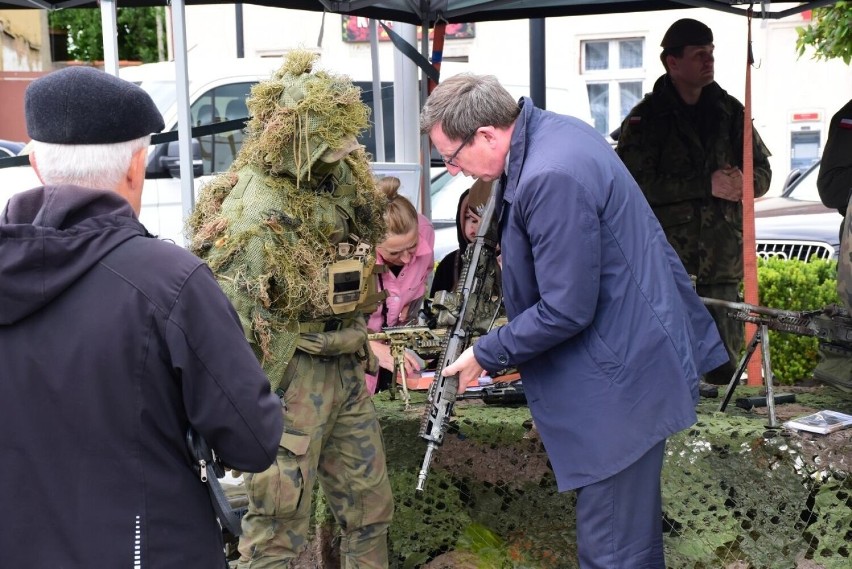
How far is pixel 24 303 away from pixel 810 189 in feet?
33.5

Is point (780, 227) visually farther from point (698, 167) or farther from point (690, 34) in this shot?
point (690, 34)

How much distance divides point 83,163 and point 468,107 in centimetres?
124

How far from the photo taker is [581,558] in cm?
292

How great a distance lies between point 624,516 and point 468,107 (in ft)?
4.01

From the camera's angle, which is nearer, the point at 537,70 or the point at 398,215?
the point at 398,215

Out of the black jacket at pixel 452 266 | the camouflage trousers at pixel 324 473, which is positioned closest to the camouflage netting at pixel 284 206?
the camouflage trousers at pixel 324 473

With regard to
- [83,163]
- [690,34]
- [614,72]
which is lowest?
[83,163]

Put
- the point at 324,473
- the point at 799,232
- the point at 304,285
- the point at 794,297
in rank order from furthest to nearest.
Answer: the point at 799,232
the point at 794,297
the point at 324,473
the point at 304,285

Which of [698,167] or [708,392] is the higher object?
[698,167]

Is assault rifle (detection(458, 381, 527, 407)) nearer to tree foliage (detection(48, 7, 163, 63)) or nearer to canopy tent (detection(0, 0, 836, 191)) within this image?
canopy tent (detection(0, 0, 836, 191))

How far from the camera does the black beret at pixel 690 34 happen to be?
5.06 metres

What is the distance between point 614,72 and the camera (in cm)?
1919

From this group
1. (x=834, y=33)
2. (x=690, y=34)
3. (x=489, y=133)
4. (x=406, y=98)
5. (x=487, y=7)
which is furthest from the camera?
(x=834, y=33)

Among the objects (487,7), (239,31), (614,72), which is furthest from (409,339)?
(614,72)
